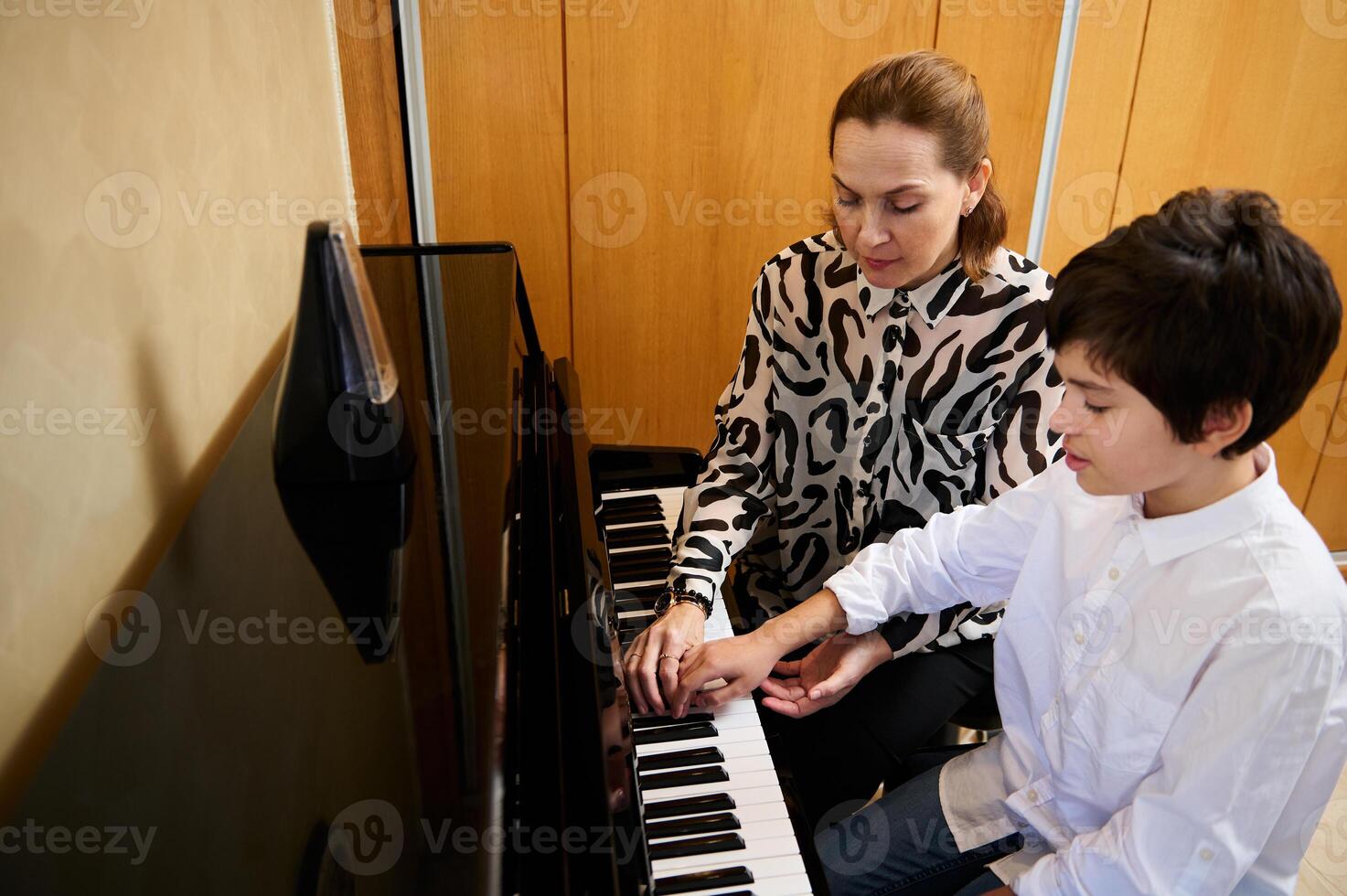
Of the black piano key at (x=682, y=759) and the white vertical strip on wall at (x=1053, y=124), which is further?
the white vertical strip on wall at (x=1053, y=124)

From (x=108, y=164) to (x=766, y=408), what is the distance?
3.28 ft

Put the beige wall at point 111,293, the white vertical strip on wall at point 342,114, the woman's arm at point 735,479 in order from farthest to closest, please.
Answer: the white vertical strip on wall at point 342,114 < the woman's arm at point 735,479 < the beige wall at point 111,293

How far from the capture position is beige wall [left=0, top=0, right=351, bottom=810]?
0.73 m

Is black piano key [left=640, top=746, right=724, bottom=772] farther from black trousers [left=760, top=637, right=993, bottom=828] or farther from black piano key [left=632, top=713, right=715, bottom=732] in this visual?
black trousers [left=760, top=637, right=993, bottom=828]

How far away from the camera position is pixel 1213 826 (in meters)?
0.90

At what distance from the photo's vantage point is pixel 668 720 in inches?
46.0

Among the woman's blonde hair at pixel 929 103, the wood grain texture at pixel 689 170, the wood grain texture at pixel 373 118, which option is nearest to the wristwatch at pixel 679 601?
the woman's blonde hair at pixel 929 103

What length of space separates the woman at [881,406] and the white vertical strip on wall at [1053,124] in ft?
4.01

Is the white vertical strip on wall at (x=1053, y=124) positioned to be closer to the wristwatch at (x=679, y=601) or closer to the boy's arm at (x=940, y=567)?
the boy's arm at (x=940, y=567)

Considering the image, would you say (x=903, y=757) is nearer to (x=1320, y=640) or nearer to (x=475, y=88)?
(x=1320, y=640)

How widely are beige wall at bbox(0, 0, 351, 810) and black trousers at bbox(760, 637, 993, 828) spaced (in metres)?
0.86

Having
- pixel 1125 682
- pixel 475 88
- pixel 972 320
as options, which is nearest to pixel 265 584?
pixel 1125 682

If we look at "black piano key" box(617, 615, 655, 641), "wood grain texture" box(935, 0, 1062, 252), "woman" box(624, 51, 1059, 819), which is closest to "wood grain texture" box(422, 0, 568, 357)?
"wood grain texture" box(935, 0, 1062, 252)

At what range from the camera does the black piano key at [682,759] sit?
109cm
